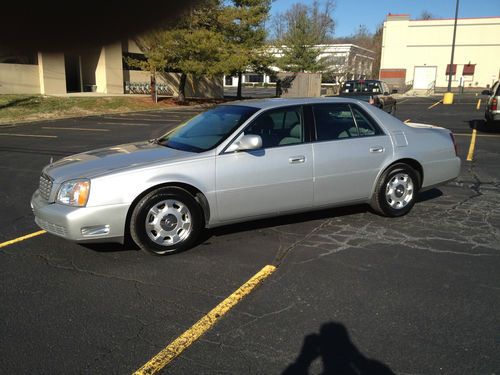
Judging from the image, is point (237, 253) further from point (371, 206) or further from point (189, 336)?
point (371, 206)

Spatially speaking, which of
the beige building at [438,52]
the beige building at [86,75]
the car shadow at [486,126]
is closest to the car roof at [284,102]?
the beige building at [86,75]

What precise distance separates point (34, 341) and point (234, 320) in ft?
4.28

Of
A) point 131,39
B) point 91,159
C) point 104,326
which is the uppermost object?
point 131,39

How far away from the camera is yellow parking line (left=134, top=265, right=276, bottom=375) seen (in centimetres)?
284

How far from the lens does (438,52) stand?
6406 cm

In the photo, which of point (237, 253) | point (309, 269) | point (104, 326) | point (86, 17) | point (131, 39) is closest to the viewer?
point (86, 17)

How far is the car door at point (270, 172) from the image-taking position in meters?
4.86

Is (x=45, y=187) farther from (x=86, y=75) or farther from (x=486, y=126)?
(x=486, y=126)

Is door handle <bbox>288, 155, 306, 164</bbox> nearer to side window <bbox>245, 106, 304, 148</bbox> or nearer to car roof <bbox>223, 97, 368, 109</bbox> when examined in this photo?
side window <bbox>245, 106, 304, 148</bbox>

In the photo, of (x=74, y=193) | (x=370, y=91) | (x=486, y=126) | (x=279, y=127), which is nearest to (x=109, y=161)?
(x=74, y=193)

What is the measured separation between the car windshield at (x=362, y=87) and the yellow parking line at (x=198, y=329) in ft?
49.8

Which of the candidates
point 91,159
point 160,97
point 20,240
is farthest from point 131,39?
point 160,97

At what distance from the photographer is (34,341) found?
306cm

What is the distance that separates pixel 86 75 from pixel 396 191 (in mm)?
4715
